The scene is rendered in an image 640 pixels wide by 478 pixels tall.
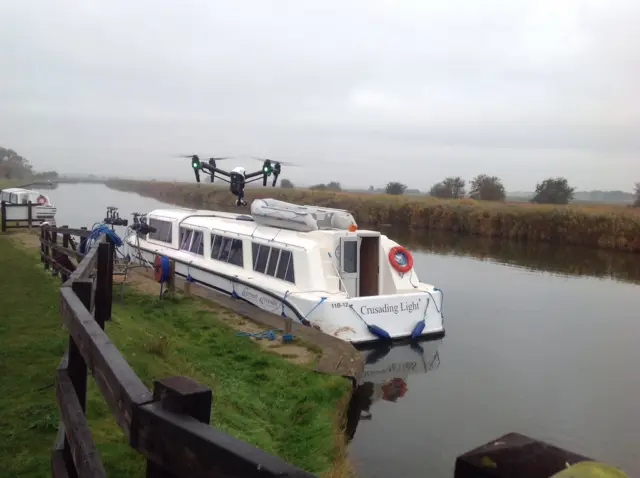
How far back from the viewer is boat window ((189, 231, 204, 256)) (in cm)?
1723

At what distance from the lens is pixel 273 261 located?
1412cm

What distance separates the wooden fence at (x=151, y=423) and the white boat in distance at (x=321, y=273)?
8.64 m

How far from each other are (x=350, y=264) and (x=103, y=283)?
8.55 metres

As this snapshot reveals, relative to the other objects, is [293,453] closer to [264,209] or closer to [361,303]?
[361,303]

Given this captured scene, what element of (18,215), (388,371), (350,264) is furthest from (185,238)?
(18,215)

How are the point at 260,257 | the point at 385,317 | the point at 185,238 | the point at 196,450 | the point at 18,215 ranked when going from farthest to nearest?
the point at 18,215 → the point at 185,238 → the point at 260,257 → the point at 385,317 → the point at 196,450

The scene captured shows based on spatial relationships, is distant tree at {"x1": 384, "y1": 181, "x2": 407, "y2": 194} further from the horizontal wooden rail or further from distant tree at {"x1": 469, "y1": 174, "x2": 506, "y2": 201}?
the horizontal wooden rail

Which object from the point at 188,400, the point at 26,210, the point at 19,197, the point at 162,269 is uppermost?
the point at 188,400

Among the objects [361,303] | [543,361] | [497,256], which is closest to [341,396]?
[361,303]

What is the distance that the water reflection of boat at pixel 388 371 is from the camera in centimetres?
1045

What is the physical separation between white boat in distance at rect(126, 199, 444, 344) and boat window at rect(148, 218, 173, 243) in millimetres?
2398

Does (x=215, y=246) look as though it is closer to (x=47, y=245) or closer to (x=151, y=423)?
(x=47, y=245)

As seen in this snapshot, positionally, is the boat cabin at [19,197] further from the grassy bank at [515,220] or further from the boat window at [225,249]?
the grassy bank at [515,220]

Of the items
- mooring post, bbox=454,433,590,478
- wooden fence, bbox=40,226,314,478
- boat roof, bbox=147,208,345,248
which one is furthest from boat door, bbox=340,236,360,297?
mooring post, bbox=454,433,590,478
